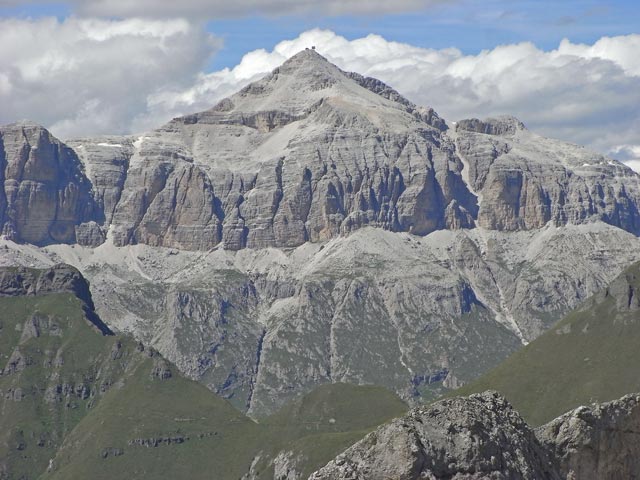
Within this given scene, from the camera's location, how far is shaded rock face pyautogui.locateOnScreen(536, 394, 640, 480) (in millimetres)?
48438

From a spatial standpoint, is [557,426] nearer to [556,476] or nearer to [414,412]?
[556,476]

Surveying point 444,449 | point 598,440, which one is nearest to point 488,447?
point 444,449

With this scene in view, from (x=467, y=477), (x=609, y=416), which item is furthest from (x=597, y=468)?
(x=467, y=477)

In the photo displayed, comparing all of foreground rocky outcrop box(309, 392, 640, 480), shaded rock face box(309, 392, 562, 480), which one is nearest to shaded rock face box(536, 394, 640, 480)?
foreground rocky outcrop box(309, 392, 640, 480)

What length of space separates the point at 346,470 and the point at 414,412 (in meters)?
2.57

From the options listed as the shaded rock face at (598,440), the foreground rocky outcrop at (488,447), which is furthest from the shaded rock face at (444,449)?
the shaded rock face at (598,440)

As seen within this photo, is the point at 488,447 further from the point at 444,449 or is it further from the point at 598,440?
the point at 598,440

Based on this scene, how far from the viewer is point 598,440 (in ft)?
161

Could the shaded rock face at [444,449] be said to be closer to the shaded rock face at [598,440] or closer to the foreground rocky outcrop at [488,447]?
the foreground rocky outcrop at [488,447]

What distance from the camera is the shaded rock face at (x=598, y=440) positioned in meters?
48.4

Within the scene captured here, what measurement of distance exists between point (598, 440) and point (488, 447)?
7.57m

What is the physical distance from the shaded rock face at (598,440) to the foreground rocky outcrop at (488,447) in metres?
0.03

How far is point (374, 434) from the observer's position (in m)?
41.5

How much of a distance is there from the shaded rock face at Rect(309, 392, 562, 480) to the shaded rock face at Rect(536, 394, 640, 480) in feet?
11.1
